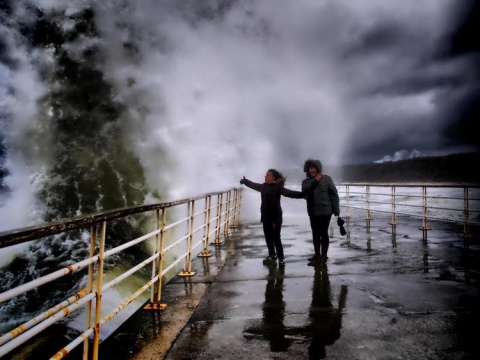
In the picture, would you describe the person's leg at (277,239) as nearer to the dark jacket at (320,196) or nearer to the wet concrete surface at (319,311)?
the wet concrete surface at (319,311)

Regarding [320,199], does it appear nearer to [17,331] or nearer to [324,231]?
[324,231]

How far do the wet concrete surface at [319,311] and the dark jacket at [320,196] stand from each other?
957 millimetres

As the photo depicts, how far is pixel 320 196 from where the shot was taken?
5781 millimetres

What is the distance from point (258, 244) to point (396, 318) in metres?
4.79

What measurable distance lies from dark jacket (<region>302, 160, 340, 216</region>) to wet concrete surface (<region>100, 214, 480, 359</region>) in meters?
0.96

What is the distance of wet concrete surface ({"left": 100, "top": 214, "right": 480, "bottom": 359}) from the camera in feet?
8.93

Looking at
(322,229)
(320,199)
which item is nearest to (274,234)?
(322,229)

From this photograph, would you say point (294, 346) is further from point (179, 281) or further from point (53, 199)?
point (53, 199)

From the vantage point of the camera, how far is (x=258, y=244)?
793 cm

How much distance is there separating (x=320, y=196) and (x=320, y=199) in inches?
2.1

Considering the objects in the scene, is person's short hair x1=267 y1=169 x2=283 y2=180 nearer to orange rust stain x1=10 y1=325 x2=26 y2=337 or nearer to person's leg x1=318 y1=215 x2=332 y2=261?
person's leg x1=318 y1=215 x2=332 y2=261

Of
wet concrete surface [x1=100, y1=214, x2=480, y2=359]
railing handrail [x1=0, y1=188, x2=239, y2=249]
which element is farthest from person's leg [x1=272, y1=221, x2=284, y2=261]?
railing handrail [x1=0, y1=188, x2=239, y2=249]

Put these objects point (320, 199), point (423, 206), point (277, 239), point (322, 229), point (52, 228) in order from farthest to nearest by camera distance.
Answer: point (423, 206) < point (277, 239) < point (322, 229) < point (320, 199) < point (52, 228)

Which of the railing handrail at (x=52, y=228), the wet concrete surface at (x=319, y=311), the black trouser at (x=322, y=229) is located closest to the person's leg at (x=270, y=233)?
the wet concrete surface at (x=319, y=311)
